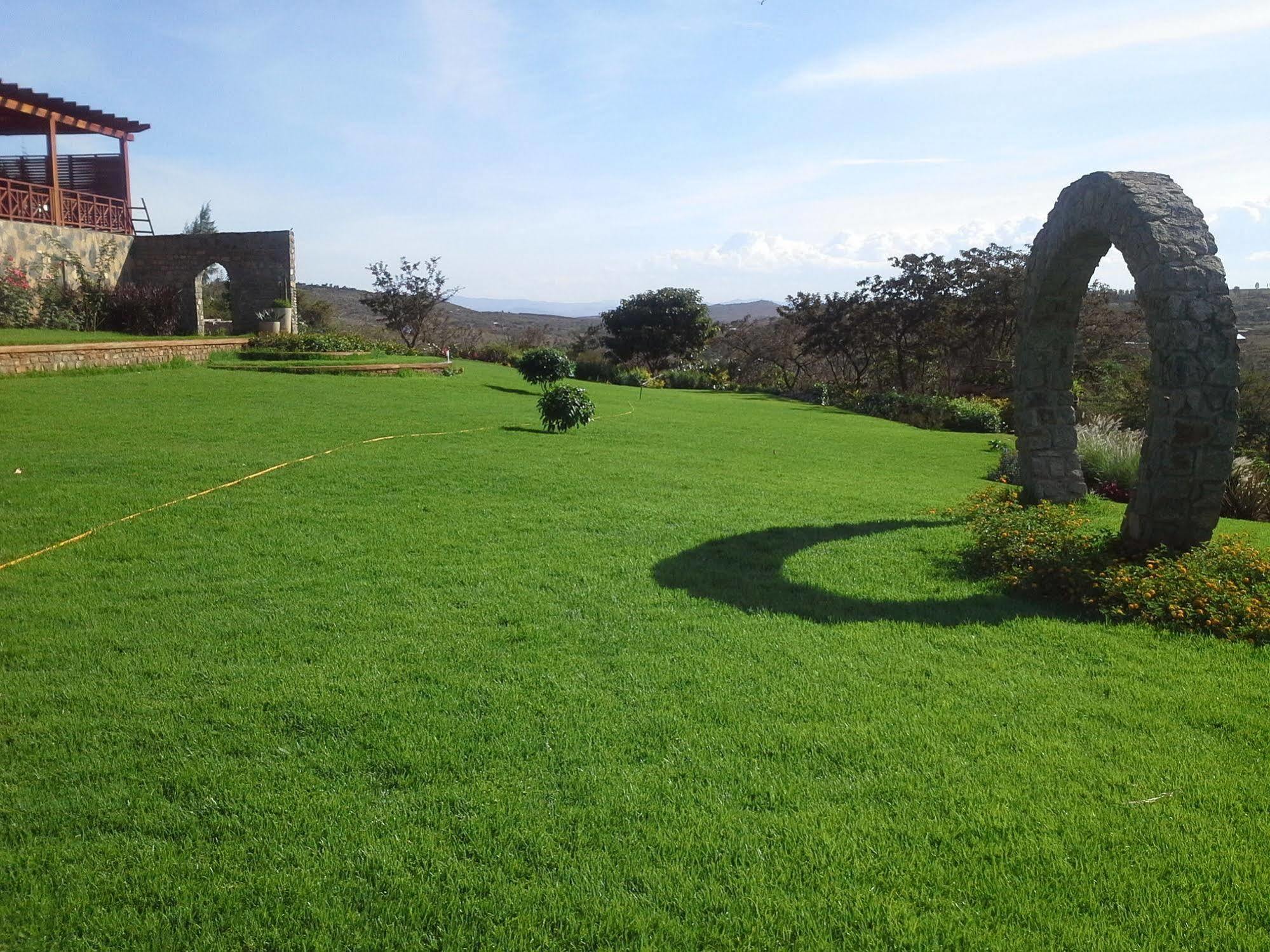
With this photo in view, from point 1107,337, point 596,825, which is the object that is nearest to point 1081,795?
point 596,825

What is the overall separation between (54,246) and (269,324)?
16.9 feet

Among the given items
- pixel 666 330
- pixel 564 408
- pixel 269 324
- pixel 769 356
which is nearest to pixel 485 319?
pixel 666 330

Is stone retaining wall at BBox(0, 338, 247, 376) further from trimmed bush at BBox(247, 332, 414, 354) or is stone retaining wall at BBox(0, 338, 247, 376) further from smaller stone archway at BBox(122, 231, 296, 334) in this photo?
smaller stone archway at BBox(122, 231, 296, 334)

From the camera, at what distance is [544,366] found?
17.3 m

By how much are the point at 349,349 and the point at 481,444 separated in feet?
41.4

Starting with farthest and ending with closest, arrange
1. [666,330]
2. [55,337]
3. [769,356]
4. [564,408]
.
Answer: [666,330], [769,356], [55,337], [564,408]

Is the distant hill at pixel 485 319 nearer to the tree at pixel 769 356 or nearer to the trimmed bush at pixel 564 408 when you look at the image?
the tree at pixel 769 356

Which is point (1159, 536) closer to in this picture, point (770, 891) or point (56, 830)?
point (770, 891)

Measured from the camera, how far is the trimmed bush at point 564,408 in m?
12.4

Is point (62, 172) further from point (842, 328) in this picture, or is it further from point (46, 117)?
point (842, 328)

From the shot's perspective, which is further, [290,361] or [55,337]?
[290,361]

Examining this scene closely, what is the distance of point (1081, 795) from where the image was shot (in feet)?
10.4

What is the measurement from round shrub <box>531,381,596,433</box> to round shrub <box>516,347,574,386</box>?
4.47m

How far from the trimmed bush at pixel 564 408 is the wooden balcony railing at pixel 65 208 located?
16.2 m
